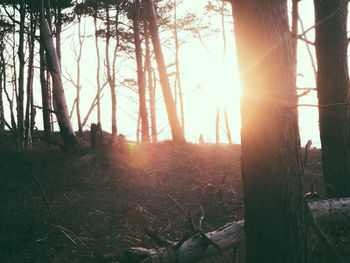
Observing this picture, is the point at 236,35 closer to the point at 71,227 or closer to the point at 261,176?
the point at 261,176

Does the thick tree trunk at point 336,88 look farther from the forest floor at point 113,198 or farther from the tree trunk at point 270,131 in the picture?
the tree trunk at point 270,131

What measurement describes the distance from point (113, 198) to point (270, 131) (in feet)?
16.3

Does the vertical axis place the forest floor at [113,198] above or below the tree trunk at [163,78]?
below

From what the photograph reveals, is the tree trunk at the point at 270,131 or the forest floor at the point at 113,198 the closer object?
the tree trunk at the point at 270,131

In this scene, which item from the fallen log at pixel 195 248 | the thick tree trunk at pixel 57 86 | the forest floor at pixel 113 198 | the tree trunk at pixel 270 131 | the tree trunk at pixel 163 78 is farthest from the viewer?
the tree trunk at pixel 163 78

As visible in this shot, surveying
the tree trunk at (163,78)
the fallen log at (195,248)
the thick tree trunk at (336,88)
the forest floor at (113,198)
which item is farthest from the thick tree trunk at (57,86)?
the thick tree trunk at (336,88)

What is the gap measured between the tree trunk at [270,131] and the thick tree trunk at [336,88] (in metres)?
2.21

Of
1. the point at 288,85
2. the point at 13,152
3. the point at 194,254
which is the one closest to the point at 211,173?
the point at 194,254

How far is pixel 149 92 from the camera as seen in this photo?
19.2 metres

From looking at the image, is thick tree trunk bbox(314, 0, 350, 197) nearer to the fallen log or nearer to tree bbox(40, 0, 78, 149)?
the fallen log

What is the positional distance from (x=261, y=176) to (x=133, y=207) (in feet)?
13.3

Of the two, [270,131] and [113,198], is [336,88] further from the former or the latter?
[113,198]

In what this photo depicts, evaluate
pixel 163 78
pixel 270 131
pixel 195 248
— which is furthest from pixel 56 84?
pixel 270 131

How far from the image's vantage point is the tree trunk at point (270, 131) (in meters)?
2.53
